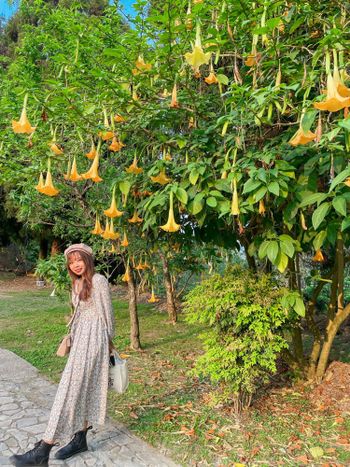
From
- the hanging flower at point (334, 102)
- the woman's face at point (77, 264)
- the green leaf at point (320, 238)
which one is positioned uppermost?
the hanging flower at point (334, 102)

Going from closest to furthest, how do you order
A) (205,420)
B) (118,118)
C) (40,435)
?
(118,118) < (40,435) < (205,420)

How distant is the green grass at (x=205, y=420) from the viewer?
8.91 ft

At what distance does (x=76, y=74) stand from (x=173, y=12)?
1066 mm

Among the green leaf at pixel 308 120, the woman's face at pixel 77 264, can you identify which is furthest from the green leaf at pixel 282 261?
the woman's face at pixel 77 264

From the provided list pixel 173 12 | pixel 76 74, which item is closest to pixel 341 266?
pixel 173 12

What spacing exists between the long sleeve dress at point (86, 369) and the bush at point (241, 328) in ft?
2.54

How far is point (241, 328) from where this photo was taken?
3047mm

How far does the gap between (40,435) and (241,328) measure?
1.61 m

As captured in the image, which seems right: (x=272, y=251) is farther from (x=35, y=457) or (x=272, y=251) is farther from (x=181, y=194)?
(x=35, y=457)

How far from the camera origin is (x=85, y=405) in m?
2.69

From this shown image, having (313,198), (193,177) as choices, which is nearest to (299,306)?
(313,198)

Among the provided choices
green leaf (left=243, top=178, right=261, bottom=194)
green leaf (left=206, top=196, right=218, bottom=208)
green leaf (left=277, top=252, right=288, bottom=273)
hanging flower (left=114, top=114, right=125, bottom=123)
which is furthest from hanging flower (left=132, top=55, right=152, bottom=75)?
green leaf (left=277, top=252, right=288, bottom=273)

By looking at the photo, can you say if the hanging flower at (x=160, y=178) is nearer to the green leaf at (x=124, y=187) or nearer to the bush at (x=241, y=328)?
the green leaf at (x=124, y=187)

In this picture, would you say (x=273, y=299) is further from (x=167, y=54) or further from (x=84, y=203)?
(x=84, y=203)
